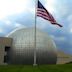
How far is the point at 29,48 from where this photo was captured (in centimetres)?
4541

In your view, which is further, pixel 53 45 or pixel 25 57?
pixel 53 45

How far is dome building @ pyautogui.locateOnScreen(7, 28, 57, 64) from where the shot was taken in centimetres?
4547

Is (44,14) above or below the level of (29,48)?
above

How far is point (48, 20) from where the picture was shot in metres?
33.9

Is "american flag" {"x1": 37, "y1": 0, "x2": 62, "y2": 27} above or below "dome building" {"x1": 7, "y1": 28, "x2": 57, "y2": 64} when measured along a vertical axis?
above

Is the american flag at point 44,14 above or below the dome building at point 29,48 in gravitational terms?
above

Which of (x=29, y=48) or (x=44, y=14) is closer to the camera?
(x=44, y=14)

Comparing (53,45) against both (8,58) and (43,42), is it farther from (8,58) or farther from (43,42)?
(8,58)

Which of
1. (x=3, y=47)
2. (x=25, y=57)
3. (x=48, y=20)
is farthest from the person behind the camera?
(x=3, y=47)

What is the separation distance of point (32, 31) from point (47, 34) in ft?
12.6

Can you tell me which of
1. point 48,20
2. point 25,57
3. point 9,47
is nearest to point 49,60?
point 25,57

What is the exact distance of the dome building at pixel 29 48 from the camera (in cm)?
4547

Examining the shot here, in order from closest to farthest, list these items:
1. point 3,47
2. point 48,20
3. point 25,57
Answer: point 48,20, point 25,57, point 3,47

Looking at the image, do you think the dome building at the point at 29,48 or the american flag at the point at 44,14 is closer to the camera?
the american flag at the point at 44,14
